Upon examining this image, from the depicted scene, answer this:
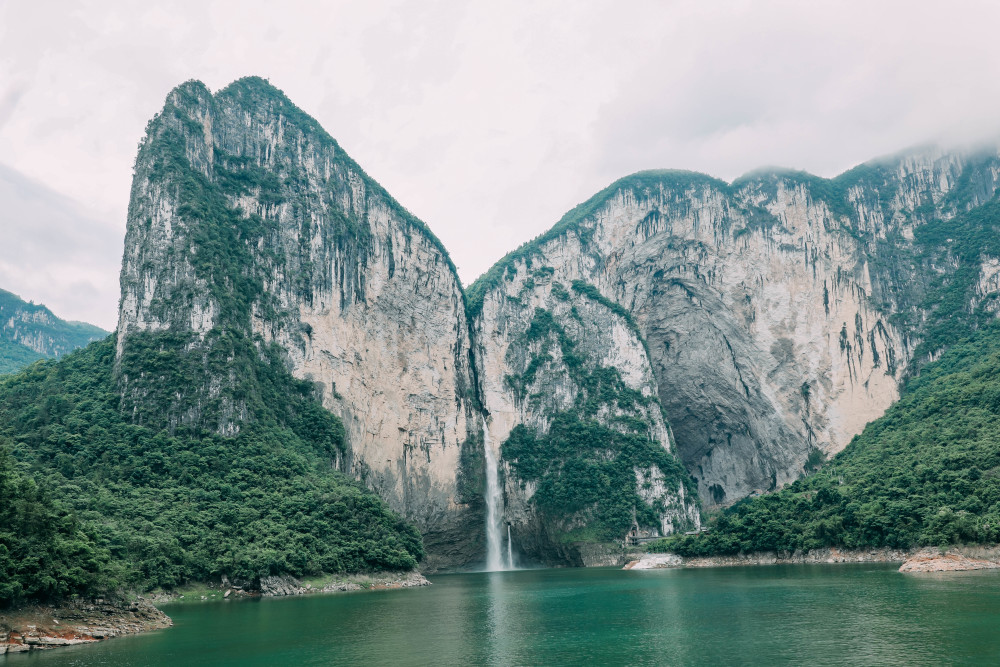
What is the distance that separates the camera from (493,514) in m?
83.1

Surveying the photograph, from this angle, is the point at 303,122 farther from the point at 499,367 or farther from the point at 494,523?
the point at 494,523

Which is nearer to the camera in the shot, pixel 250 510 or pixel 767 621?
pixel 767 621

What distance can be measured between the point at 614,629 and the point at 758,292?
75.1 m

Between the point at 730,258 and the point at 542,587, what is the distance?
6050 centimetres

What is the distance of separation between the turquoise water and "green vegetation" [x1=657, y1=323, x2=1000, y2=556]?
10809mm

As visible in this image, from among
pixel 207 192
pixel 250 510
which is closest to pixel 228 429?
pixel 250 510

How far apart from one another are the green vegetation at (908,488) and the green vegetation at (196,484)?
98.2ft

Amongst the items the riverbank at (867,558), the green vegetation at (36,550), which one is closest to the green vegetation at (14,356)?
the riverbank at (867,558)

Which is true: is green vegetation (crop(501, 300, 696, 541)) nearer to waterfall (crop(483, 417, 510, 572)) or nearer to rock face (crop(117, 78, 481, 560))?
waterfall (crop(483, 417, 510, 572))

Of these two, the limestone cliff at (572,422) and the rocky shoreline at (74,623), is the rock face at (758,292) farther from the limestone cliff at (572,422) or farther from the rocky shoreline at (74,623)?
the rocky shoreline at (74,623)

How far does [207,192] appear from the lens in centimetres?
7550

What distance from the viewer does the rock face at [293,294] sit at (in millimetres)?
66062

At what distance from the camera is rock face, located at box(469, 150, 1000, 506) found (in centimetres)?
9144

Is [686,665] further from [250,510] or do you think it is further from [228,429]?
[228,429]
